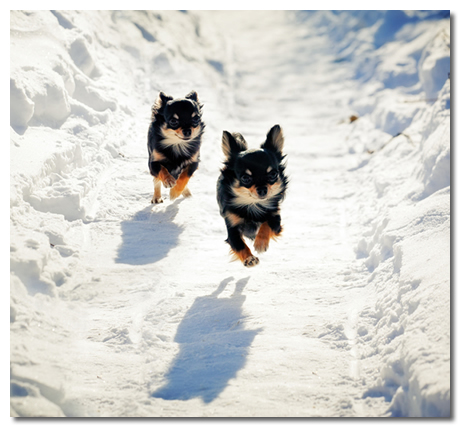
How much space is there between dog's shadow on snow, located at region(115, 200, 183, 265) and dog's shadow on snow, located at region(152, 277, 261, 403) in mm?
775

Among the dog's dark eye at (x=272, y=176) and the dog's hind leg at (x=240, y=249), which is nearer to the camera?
the dog's dark eye at (x=272, y=176)

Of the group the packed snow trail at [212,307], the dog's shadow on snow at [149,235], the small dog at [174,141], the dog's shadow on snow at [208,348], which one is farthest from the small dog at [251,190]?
the small dog at [174,141]

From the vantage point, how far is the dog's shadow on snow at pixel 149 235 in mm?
4086

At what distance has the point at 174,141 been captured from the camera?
4.94m

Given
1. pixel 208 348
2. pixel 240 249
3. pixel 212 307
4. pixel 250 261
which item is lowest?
pixel 208 348

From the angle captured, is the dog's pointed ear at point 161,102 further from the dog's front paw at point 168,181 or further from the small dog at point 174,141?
the dog's front paw at point 168,181

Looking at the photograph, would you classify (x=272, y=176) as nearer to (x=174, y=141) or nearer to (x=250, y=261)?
(x=250, y=261)

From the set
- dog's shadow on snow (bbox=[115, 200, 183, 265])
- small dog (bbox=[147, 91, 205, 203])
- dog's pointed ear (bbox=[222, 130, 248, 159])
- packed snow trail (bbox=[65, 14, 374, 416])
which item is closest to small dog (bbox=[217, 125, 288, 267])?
dog's pointed ear (bbox=[222, 130, 248, 159])

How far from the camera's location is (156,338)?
3.09 meters

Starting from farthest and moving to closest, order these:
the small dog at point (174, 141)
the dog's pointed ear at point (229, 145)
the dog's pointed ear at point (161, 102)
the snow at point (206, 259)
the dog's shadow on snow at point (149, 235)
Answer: the dog's pointed ear at point (161, 102)
the small dog at point (174, 141)
the dog's shadow on snow at point (149, 235)
the dog's pointed ear at point (229, 145)
the snow at point (206, 259)

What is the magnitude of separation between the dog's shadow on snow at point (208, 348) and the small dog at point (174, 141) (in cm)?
167

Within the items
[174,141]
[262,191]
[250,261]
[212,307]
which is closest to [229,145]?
[262,191]

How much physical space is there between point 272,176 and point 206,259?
1103mm

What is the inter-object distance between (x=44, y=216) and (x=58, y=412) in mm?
1805
